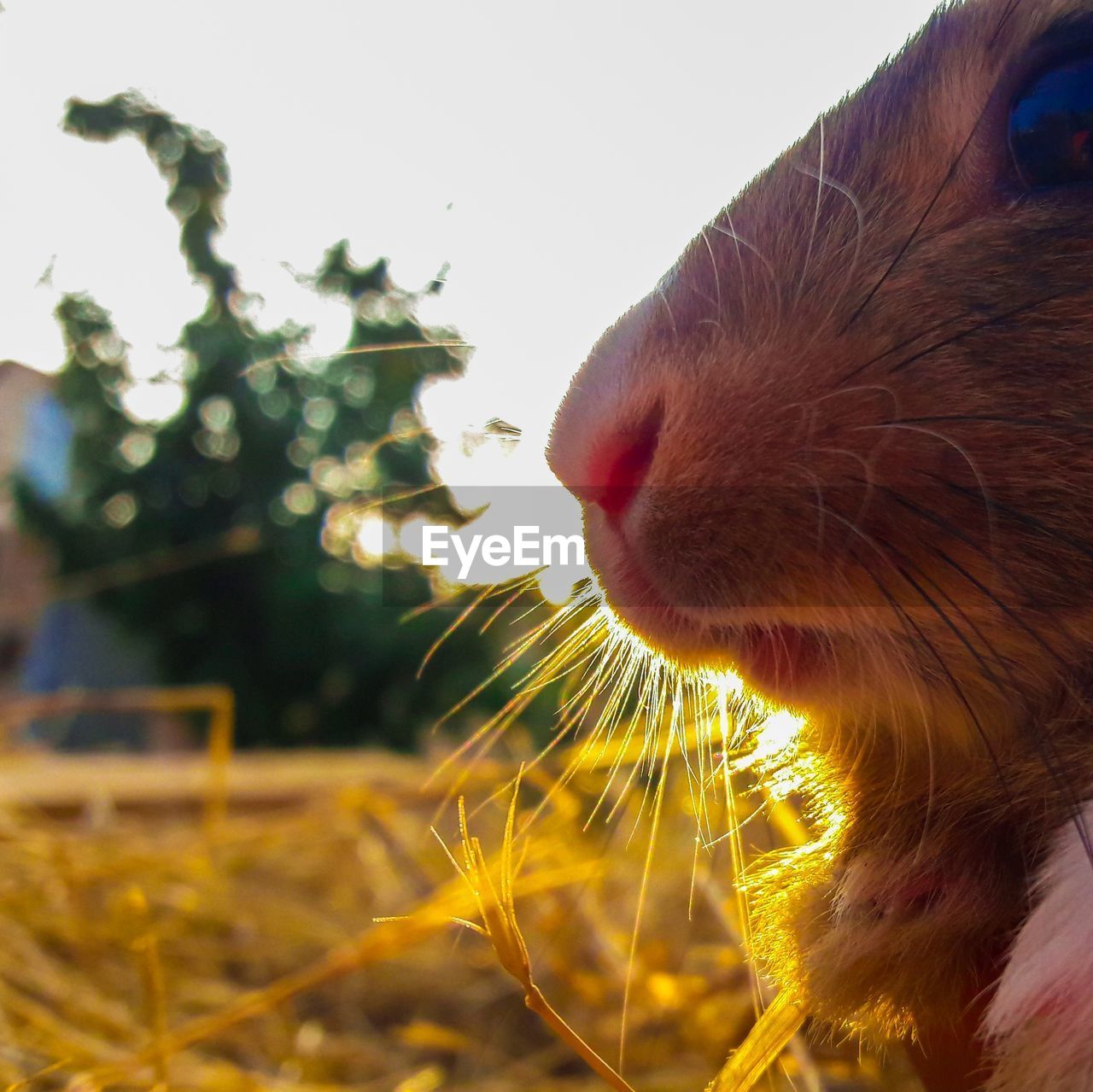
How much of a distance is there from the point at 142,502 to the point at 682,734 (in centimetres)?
672

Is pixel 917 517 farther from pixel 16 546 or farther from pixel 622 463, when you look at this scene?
pixel 16 546

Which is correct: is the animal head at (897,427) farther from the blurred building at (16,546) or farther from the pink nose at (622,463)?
the blurred building at (16,546)

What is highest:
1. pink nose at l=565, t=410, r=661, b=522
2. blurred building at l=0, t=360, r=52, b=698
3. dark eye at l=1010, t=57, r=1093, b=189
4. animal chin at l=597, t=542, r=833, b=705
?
blurred building at l=0, t=360, r=52, b=698

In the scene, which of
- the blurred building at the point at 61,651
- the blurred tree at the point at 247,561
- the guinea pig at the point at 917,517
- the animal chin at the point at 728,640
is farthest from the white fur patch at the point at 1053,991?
the blurred tree at the point at 247,561

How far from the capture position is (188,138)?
229cm

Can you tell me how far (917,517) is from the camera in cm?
38

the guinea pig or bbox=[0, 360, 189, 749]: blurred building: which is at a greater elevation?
bbox=[0, 360, 189, 749]: blurred building

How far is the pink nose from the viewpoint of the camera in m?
0.43

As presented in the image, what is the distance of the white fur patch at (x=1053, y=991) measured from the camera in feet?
1.02

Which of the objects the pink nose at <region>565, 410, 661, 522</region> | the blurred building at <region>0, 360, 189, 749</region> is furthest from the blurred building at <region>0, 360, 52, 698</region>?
the pink nose at <region>565, 410, 661, 522</region>

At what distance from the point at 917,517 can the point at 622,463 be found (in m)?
0.13

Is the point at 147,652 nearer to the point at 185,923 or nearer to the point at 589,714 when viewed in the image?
the point at 185,923

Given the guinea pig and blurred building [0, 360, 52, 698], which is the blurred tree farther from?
the guinea pig

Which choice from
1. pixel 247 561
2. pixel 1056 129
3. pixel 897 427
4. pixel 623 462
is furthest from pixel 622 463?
pixel 247 561
